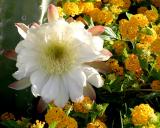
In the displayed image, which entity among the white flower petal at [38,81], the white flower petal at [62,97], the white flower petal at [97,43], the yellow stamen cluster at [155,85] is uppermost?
the white flower petal at [97,43]

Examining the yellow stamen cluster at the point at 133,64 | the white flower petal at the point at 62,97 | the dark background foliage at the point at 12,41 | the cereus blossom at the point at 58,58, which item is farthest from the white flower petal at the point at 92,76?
the dark background foliage at the point at 12,41

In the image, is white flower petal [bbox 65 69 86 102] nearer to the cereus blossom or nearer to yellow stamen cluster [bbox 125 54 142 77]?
the cereus blossom

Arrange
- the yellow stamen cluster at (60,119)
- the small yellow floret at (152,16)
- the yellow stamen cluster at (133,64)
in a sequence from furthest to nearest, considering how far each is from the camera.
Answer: the small yellow floret at (152,16), the yellow stamen cluster at (133,64), the yellow stamen cluster at (60,119)

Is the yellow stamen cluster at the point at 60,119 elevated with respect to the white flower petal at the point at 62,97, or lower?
lower

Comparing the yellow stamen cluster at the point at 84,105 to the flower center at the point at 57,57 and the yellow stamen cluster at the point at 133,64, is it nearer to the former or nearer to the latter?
the flower center at the point at 57,57

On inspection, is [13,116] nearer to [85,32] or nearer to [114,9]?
[85,32]

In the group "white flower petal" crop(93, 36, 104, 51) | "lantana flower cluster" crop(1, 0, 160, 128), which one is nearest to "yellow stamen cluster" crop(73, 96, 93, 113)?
"lantana flower cluster" crop(1, 0, 160, 128)

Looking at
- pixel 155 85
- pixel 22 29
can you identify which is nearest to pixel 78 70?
pixel 22 29

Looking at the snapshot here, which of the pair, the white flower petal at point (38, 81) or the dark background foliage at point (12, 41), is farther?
the dark background foliage at point (12, 41)
